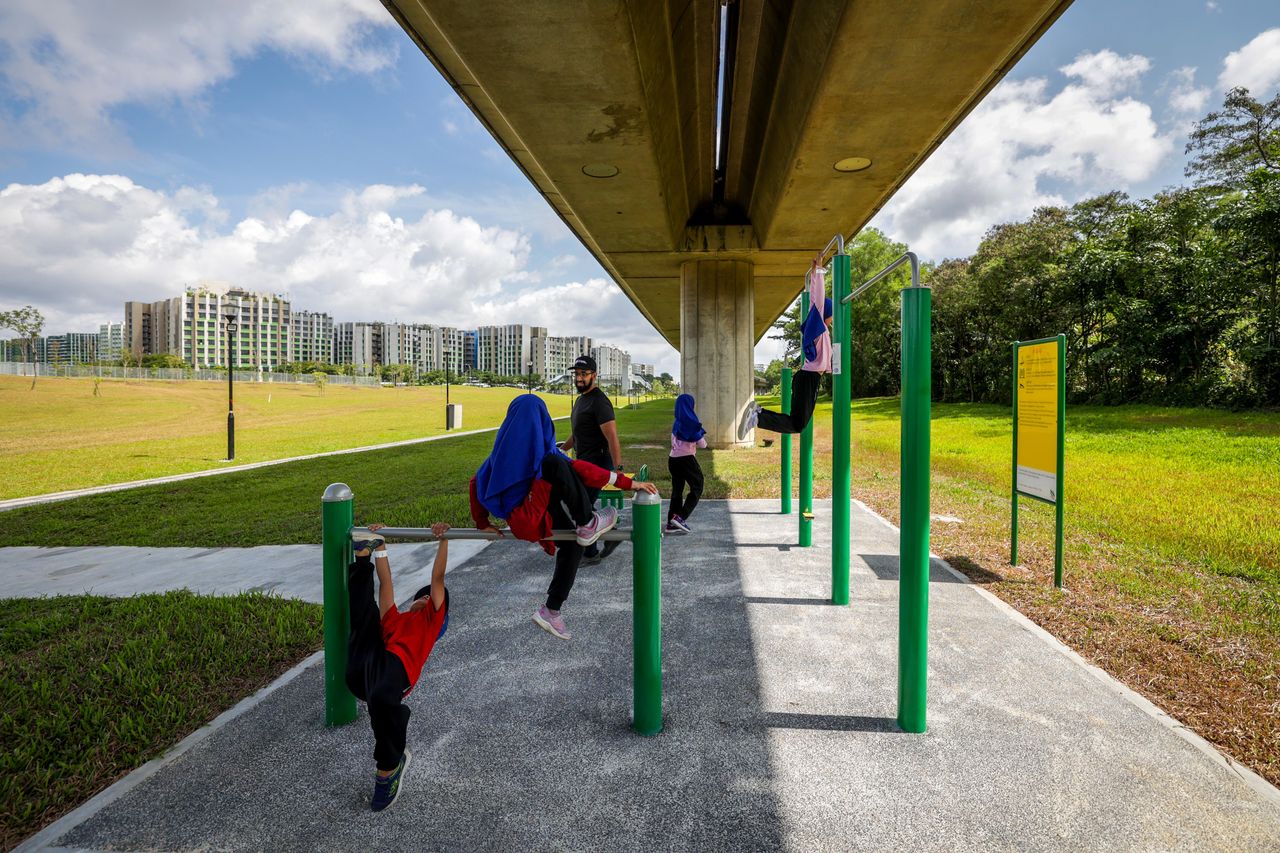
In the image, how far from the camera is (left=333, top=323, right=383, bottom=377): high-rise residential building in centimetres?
17038

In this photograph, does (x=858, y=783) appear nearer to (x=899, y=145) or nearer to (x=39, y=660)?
(x=39, y=660)

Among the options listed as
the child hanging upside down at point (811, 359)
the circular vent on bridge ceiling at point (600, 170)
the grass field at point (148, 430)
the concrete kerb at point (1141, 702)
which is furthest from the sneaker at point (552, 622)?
the grass field at point (148, 430)

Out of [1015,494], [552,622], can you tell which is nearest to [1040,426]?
[1015,494]

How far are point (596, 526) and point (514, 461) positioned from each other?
1.82ft

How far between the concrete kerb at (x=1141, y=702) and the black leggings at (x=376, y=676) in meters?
3.54

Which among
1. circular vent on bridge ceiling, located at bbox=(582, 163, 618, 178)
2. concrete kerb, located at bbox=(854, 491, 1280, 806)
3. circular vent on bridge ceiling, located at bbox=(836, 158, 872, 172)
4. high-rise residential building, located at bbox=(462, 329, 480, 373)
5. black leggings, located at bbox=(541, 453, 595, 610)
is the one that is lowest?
concrete kerb, located at bbox=(854, 491, 1280, 806)

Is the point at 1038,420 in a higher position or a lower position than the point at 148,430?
higher

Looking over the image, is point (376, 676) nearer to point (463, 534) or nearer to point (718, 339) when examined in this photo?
point (463, 534)

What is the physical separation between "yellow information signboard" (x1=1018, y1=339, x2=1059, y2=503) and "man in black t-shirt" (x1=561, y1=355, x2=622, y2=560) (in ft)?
13.0

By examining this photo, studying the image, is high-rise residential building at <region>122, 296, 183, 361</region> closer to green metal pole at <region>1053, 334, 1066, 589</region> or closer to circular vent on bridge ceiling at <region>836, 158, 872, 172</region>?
circular vent on bridge ceiling at <region>836, 158, 872, 172</region>

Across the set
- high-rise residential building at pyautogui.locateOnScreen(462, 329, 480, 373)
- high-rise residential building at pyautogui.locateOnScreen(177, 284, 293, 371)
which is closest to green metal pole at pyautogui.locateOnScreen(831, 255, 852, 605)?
high-rise residential building at pyautogui.locateOnScreen(177, 284, 293, 371)

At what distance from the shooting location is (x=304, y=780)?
104 inches

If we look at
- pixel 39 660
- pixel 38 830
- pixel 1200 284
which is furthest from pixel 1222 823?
pixel 1200 284

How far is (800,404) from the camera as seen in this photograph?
513 centimetres
